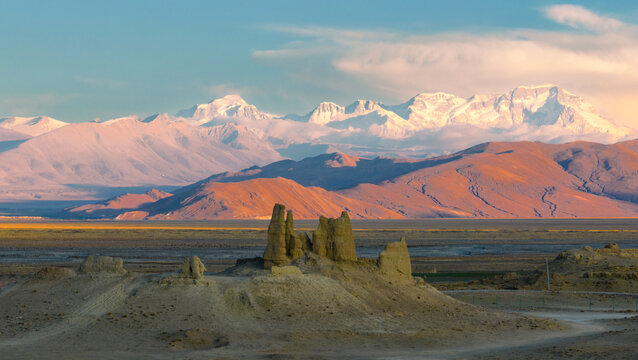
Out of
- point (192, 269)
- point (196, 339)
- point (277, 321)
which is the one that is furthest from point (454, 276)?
point (196, 339)

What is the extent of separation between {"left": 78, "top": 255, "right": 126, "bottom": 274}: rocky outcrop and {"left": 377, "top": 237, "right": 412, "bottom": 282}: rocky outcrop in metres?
14.5

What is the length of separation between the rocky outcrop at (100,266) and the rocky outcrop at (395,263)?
14.5 m

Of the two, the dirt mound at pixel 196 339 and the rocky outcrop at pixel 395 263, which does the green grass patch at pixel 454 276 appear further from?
the dirt mound at pixel 196 339

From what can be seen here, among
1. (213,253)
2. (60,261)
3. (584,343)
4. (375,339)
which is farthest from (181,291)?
(213,253)

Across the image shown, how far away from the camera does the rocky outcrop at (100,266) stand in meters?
45.6

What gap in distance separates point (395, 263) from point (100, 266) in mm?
16507

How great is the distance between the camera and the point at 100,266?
4594 cm

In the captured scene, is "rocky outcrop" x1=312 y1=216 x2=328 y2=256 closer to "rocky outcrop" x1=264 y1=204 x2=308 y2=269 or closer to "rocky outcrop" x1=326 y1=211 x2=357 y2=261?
"rocky outcrop" x1=326 y1=211 x2=357 y2=261

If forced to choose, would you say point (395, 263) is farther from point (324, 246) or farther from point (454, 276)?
point (454, 276)

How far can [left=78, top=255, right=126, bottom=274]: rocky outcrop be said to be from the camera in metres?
45.6

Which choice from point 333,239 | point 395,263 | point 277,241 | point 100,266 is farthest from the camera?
point 395,263

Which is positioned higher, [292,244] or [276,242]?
[276,242]

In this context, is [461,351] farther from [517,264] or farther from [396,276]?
[517,264]

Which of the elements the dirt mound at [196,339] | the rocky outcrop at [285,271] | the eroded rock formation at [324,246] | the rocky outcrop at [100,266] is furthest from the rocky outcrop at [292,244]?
the dirt mound at [196,339]
